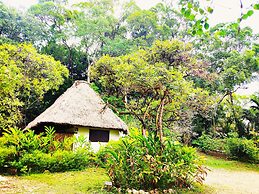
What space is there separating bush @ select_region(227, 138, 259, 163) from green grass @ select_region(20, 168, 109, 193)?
315 inches

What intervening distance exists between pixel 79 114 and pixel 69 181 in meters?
5.05

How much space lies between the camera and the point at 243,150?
12.8 meters

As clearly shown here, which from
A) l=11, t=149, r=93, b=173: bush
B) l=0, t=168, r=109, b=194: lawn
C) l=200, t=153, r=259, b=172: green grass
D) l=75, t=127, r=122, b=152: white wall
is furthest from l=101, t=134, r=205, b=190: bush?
l=200, t=153, r=259, b=172: green grass

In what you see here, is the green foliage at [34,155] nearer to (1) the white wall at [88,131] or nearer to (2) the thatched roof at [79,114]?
(2) the thatched roof at [79,114]

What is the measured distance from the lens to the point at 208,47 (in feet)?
62.5

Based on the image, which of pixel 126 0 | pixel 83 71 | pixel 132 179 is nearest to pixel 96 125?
pixel 132 179

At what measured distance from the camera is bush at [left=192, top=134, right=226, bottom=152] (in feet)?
49.3

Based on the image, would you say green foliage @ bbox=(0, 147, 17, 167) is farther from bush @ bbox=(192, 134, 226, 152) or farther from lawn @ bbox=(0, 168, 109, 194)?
bush @ bbox=(192, 134, 226, 152)

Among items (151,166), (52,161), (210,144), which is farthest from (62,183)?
(210,144)

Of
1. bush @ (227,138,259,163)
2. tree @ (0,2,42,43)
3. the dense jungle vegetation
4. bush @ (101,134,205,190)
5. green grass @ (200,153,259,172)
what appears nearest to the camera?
bush @ (101,134,205,190)

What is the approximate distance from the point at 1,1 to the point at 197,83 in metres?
15.4

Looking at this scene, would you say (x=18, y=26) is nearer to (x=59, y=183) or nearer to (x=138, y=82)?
(x=138, y=82)

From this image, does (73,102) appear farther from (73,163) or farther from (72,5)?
(72,5)

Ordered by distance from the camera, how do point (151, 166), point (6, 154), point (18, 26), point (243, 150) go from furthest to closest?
point (18, 26) < point (243, 150) < point (6, 154) < point (151, 166)
